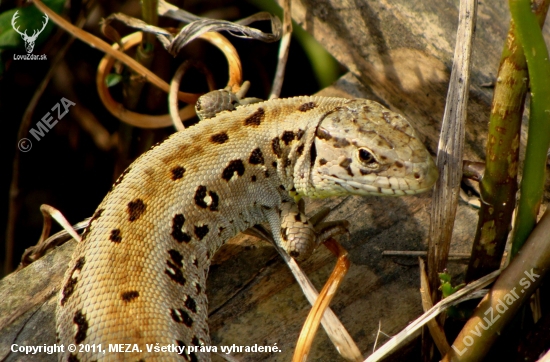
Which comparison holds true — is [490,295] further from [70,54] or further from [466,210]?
[70,54]

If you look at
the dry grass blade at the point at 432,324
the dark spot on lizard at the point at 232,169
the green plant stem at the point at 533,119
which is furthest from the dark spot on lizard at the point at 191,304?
the green plant stem at the point at 533,119

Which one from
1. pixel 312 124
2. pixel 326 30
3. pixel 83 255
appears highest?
pixel 326 30

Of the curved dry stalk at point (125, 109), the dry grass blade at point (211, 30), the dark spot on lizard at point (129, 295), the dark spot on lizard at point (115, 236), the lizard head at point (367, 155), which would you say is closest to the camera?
the dark spot on lizard at point (129, 295)

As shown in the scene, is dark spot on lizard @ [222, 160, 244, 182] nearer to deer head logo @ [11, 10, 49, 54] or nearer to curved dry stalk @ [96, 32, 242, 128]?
curved dry stalk @ [96, 32, 242, 128]

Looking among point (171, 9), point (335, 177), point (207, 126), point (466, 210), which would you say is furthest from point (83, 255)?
point (466, 210)

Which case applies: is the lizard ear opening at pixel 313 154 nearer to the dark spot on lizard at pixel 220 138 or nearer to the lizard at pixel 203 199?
the lizard at pixel 203 199

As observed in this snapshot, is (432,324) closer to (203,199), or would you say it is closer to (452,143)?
(452,143)

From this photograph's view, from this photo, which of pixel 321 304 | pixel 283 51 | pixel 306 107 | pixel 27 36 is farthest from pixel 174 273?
pixel 27 36
